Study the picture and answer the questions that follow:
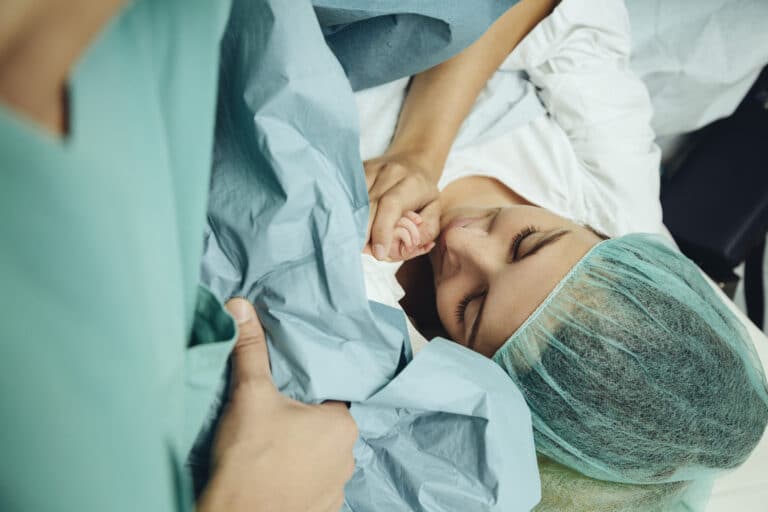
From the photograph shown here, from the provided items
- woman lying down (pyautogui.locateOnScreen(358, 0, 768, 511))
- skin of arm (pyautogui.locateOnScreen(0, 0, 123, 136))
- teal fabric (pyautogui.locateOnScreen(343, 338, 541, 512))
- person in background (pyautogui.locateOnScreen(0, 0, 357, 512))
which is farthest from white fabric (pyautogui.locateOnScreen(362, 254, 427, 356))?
skin of arm (pyautogui.locateOnScreen(0, 0, 123, 136))

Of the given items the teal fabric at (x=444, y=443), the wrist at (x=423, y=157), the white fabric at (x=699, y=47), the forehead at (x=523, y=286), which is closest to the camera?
the teal fabric at (x=444, y=443)

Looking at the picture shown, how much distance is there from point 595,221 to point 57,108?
3.09 ft

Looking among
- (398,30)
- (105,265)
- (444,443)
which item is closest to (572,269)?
(444,443)

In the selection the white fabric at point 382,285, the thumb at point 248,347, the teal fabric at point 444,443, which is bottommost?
the teal fabric at point 444,443

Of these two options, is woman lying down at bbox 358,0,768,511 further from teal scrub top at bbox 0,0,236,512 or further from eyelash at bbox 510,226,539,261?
teal scrub top at bbox 0,0,236,512

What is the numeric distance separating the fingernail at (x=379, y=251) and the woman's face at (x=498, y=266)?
11 cm

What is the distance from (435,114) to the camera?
941 mm

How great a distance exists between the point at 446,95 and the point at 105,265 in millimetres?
781

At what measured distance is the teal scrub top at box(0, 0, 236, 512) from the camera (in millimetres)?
227

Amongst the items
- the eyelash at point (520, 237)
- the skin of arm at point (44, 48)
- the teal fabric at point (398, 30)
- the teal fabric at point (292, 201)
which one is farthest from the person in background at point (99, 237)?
the eyelash at point (520, 237)

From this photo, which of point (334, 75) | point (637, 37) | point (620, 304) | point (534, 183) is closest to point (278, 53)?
point (334, 75)

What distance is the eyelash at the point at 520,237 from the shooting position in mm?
800

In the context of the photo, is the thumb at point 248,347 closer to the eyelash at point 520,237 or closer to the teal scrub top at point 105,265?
the teal scrub top at point 105,265

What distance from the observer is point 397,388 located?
0.63 meters
